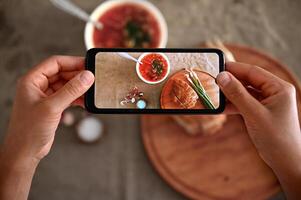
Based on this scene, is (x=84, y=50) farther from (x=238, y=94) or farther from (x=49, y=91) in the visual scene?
(x=238, y=94)

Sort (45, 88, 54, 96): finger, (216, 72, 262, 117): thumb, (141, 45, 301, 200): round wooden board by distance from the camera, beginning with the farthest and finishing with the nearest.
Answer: (141, 45, 301, 200): round wooden board, (45, 88, 54, 96): finger, (216, 72, 262, 117): thumb

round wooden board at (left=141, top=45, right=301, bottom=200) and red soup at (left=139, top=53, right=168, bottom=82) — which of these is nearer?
red soup at (left=139, top=53, right=168, bottom=82)

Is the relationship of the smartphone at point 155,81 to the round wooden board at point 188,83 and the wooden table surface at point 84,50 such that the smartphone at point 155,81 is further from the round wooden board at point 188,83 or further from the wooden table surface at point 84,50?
the wooden table surface at point 84,50

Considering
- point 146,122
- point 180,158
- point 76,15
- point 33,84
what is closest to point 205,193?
point 180,158

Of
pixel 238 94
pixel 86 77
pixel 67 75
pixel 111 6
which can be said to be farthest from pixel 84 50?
pixel 238 94

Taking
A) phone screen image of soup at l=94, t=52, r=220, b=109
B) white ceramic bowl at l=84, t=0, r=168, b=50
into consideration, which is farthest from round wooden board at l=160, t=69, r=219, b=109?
white ceramic bowl at l=84, t=0, r=168, b=50

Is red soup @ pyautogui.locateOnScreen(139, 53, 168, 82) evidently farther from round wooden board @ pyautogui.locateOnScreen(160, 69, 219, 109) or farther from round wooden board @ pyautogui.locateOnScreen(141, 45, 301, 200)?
round wooden board @ pyautogui.locateOnScreen(141, 45, 301, 200)

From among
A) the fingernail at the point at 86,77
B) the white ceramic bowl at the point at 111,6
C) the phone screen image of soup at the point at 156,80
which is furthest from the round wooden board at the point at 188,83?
the white ceramic bowl at the point at 111,6
